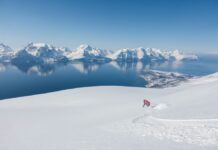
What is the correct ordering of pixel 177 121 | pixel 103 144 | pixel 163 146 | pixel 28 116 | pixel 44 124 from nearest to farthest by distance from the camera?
pixel 163 146 → pixel 103 144 → pixel 177 121 → pixel 44 124 → pixel 28 116

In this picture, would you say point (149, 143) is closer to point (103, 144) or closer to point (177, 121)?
A: point (103, 144)

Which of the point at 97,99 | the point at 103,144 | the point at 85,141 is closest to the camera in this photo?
the point at 103,144

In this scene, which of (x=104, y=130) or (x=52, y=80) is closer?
(x=104, y=130)

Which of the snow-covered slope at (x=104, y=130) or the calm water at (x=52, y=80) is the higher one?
the snow-covered slope at (x=104, y=130)

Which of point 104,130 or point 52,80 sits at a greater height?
point 104,130

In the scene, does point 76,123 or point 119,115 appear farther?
point 119,115

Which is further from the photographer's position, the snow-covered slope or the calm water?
the calm water

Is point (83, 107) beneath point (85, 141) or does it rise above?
beneath

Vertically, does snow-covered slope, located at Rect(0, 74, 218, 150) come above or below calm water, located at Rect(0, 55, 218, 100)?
above

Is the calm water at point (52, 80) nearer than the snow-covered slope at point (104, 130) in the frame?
No

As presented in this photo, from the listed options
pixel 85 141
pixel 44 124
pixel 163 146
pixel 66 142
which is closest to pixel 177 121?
pixel 163 146
